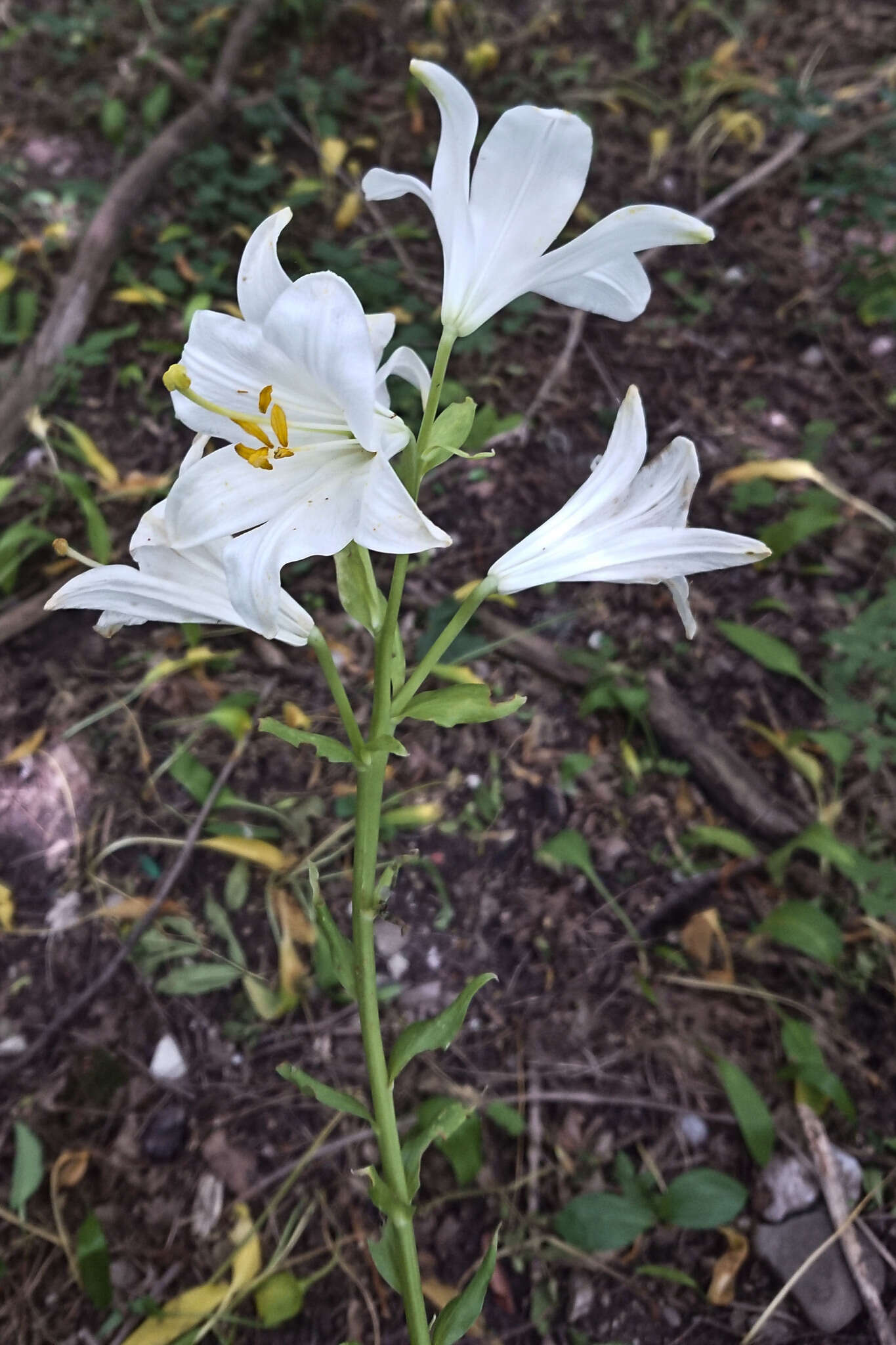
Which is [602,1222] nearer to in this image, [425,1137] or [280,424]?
[425,1137]

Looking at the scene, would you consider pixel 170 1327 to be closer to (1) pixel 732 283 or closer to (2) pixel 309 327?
(2) pixel 309 327

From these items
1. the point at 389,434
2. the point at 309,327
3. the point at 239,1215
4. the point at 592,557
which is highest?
the point at 309,327

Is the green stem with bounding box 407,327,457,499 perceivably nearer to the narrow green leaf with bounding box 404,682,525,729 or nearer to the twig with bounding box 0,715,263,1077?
the narrow green leaf with bounding box 404,682,525,729

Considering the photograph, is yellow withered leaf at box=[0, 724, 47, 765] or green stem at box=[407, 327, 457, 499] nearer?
green stem at box=[407, 327, 457, 499]

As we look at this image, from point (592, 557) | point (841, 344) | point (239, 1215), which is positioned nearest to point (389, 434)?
point (592, 557)

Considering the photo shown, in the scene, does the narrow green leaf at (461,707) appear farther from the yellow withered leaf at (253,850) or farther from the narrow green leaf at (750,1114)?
the narrow green leaf at (750,1114)

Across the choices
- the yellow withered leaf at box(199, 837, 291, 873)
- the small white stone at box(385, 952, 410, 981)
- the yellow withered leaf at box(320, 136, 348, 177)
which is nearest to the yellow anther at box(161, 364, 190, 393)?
the yellow withered leaf at box(199, 837, 291, 873)
